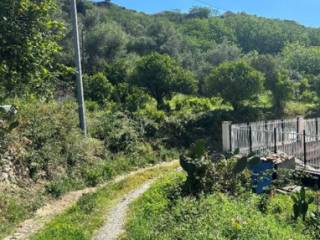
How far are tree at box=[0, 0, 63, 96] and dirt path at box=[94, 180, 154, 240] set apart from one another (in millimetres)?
3665

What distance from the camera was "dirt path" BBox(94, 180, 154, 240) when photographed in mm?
10023

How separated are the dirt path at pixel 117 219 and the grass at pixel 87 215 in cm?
17

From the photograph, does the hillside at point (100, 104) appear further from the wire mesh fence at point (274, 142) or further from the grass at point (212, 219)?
the wire mesh fence at point (274, 142)

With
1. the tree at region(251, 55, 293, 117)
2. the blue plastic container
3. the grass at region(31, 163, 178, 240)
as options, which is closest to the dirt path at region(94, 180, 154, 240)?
the grass at region(31, 163, 178, 240)

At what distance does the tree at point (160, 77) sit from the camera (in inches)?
1189

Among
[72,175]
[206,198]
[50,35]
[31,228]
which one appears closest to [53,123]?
[72,175]

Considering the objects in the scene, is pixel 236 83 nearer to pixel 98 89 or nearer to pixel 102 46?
pixel 98 89

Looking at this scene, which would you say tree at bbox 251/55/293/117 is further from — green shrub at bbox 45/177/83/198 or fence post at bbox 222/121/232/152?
green shrub at bbox 45/177/83/198

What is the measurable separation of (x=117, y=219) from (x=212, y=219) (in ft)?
11.1

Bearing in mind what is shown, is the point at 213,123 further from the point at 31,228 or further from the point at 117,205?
the point at 31,228

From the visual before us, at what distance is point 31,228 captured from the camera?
1148 centimetres

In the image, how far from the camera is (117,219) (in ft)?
37.1

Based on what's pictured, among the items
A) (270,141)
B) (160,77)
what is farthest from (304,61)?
(270,141)

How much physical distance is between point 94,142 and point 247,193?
347 inches
